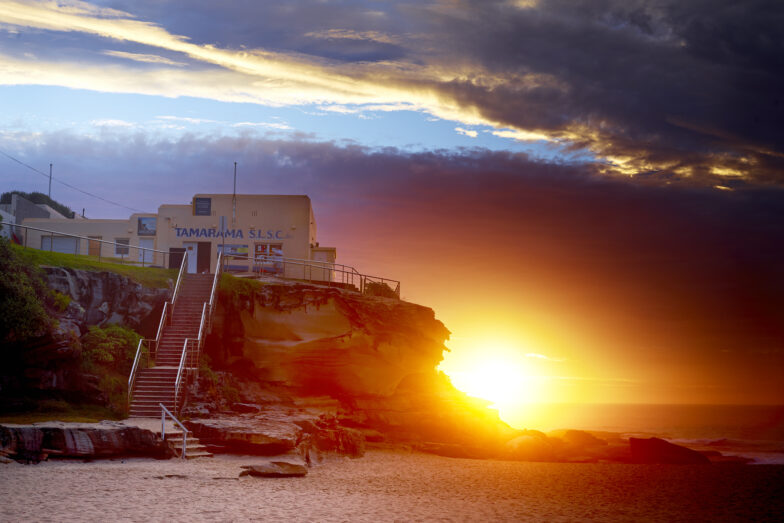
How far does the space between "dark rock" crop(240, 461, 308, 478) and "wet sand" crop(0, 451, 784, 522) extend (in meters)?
0.39

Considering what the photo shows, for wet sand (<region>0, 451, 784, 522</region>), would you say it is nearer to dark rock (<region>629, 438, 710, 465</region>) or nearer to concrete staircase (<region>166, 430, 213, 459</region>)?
concrete staircase (<region>166, 430, 213, 459</region>)

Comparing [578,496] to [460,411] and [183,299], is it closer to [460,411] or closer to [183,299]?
[460,411]

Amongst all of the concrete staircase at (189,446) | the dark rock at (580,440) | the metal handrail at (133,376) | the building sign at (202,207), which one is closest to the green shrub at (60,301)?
the metal handrail at (133,376)

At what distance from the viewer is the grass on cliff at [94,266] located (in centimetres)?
2727

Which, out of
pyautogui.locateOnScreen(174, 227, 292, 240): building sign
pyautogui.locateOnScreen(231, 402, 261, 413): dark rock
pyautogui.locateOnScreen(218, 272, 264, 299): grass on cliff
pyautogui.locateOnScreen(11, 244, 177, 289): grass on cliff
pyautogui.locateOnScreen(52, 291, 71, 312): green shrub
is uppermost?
pyautogui.locateOnScreen(174, 227, 292, 240): building sign

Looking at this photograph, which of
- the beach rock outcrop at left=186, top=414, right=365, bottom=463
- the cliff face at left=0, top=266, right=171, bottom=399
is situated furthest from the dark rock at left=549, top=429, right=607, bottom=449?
the cliff face at left=0, top=266, right=171, bottom=399

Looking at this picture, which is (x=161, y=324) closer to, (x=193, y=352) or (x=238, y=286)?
(x=193, y=352)

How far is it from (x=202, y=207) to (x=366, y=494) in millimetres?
30983

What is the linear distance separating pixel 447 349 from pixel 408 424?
245 inches

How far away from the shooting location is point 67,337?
78.8 feet

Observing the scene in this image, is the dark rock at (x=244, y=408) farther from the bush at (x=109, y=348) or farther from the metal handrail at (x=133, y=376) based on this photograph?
the bush at (x=109, y=348)

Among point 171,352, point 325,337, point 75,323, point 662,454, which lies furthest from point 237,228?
point 662,454

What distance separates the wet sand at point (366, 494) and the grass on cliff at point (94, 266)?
12167 mm

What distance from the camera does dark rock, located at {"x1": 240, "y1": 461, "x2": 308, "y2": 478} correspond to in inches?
727
